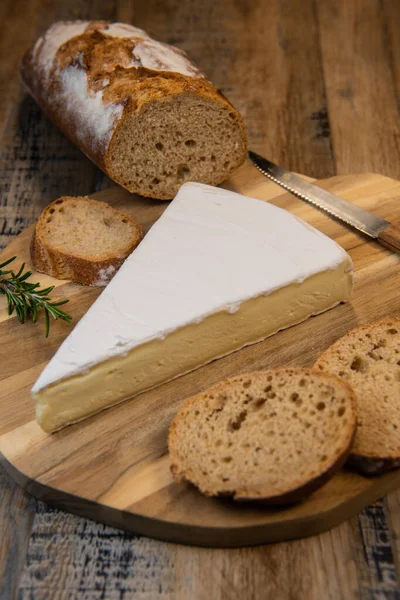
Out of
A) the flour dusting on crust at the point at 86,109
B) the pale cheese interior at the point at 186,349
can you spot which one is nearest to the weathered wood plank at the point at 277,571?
the pale cheese interior at the point at 186,349

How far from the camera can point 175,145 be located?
3838 mm

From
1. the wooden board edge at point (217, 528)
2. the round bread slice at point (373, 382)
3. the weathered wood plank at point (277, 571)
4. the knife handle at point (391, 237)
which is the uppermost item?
the knife handle at point (391, 237)

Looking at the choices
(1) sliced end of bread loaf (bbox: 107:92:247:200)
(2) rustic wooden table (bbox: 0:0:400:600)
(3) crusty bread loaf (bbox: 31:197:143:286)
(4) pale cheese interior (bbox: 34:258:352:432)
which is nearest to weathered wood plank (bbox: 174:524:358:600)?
(2) rustic wooden table (bbox: 0:0:400:600)

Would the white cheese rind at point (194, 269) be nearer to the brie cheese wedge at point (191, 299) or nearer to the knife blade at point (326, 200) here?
the brie cheese wedge at point (191, 299)

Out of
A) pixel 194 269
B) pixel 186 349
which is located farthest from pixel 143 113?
pixel 186 349

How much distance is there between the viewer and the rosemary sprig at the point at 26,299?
3.25 m

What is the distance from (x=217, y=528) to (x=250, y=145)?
267 cm

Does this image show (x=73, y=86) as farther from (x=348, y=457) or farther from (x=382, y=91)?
(x=348, y=457)

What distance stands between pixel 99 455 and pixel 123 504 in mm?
249

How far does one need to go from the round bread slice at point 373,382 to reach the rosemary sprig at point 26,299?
1.16 m

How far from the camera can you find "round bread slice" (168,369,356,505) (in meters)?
2.46

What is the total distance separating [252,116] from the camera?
15.5 feet

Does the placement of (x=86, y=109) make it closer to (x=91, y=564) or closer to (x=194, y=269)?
(x=194, y=269)

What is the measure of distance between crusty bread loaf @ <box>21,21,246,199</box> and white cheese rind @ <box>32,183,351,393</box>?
1.28ft
